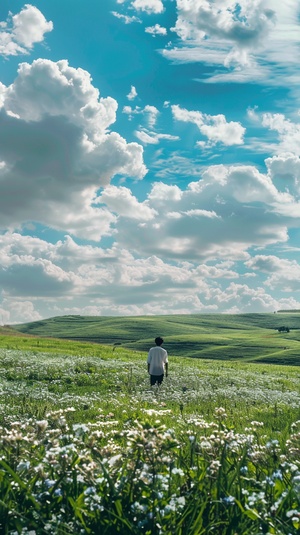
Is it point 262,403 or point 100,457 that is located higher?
point 100,457

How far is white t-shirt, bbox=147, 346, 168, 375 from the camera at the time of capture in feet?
79.5

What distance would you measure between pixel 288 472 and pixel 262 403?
1706cm

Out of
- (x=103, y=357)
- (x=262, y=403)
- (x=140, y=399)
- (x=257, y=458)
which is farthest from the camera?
(x=103, y=357)

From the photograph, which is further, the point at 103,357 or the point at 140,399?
the point at 103,357

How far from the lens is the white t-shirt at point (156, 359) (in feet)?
79.5

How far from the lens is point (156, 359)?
79.7 ft

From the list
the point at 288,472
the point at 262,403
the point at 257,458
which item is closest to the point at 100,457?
the point at 257,458

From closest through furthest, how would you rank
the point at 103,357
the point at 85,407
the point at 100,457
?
the point at 100,457, the point at 85,407, the point at 103,357

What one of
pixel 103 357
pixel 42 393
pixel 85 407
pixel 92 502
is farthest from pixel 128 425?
pixel 103 357

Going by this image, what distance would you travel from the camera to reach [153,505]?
4.84 meters

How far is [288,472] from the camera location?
6.27 metres

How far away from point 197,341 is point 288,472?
135994 millimetres

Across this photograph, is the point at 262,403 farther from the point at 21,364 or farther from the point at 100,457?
the point at 100,457

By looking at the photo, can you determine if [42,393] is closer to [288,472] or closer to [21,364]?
[21,364]
